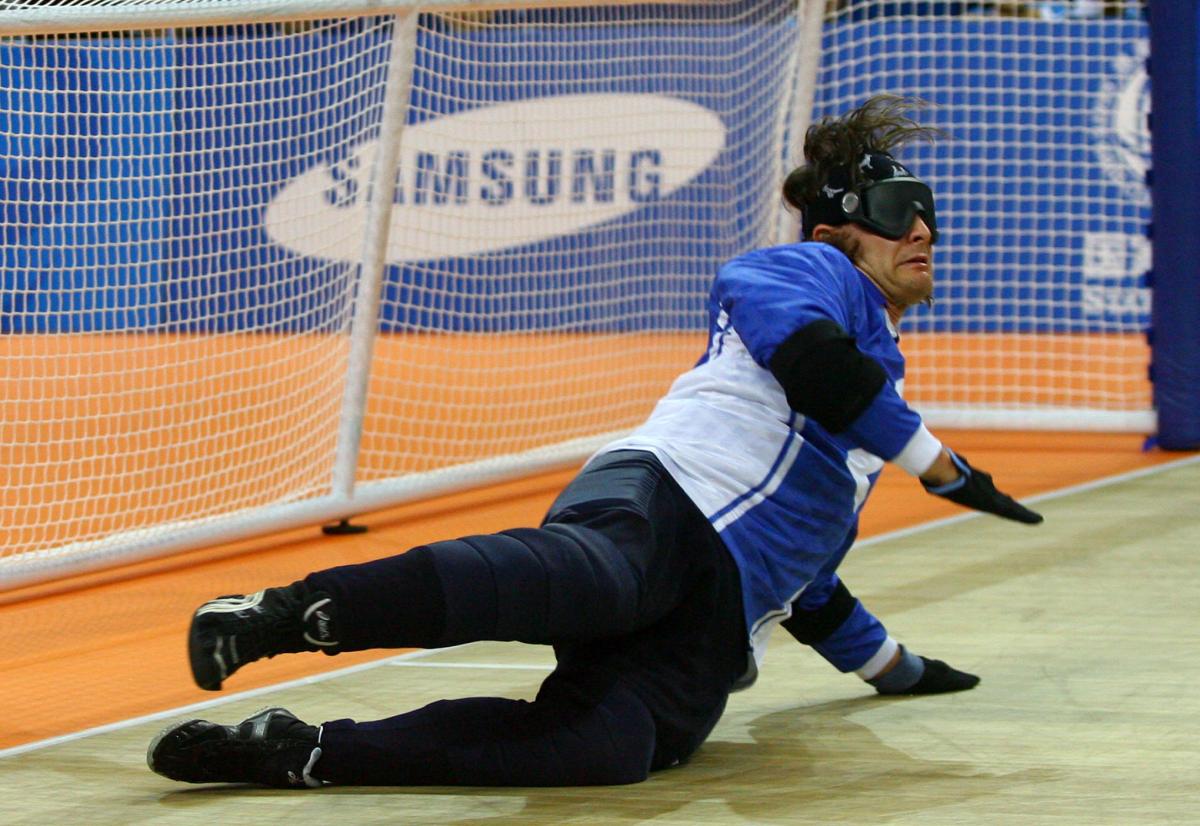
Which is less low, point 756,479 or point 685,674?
point 756,479

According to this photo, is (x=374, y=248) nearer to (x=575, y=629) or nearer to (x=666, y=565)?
(x=666, y=565)

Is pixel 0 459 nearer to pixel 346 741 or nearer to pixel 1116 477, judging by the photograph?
pixel 346 741

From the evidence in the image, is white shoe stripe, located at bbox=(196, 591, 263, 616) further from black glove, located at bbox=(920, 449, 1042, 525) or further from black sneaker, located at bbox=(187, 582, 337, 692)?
black glove, located at bbox=(920, 449, 1042, 525)

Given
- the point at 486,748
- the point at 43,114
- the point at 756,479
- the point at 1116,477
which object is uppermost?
the point at 43,114

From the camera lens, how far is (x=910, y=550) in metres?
5.19

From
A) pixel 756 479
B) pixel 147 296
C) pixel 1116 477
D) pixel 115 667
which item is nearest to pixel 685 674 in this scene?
pixel 756 479

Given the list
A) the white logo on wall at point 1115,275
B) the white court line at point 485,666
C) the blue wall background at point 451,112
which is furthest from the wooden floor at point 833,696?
the white logo on wall at point 1115,275

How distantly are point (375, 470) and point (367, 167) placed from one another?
3.86ft

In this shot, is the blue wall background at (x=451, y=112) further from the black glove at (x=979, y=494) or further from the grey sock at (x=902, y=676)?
the black glove at (x=979, y=494)

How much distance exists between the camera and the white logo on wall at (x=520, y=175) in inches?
223

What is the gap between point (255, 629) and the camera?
254 cm

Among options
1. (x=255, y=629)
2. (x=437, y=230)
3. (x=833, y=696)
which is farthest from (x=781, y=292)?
(x=437, y=230)

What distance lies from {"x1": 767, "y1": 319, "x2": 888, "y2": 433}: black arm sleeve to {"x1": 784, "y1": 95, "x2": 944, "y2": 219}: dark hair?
50 centimetres

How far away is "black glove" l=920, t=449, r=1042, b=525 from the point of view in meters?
2.83
